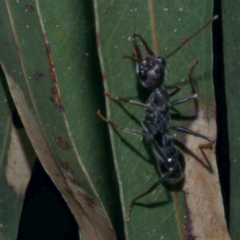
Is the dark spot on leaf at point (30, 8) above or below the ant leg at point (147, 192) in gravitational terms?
above

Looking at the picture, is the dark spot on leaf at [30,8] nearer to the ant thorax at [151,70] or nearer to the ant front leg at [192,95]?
the ant thorax at [151,70]

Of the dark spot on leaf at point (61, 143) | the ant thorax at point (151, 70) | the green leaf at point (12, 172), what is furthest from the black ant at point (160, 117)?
the green leaf at point (12, 172)

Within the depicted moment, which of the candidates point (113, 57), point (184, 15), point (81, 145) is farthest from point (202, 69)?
point (81, 145)

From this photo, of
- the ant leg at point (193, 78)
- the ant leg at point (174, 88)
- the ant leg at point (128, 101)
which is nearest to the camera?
the ant leg at point (128, 101)

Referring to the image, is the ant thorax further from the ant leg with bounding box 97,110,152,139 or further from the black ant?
the ant leg with bounding box 97,110,152,139

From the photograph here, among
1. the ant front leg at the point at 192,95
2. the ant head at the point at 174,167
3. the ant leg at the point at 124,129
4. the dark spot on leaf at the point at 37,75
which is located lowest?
the ant head at the point at 174,167

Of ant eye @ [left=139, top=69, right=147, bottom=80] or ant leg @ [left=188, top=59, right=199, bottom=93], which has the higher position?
ant eye @ [left=139, top=69, right=147, bottom=80]

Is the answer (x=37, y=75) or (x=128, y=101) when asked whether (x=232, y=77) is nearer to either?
(x=128, y=101)

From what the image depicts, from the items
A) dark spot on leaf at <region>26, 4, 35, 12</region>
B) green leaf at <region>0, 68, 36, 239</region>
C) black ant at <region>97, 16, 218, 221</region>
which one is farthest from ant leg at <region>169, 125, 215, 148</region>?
dark spot on leaf at <region>26, 4, 35, 12</region>

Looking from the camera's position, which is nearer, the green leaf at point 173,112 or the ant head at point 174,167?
the green leaf at point 173,112
